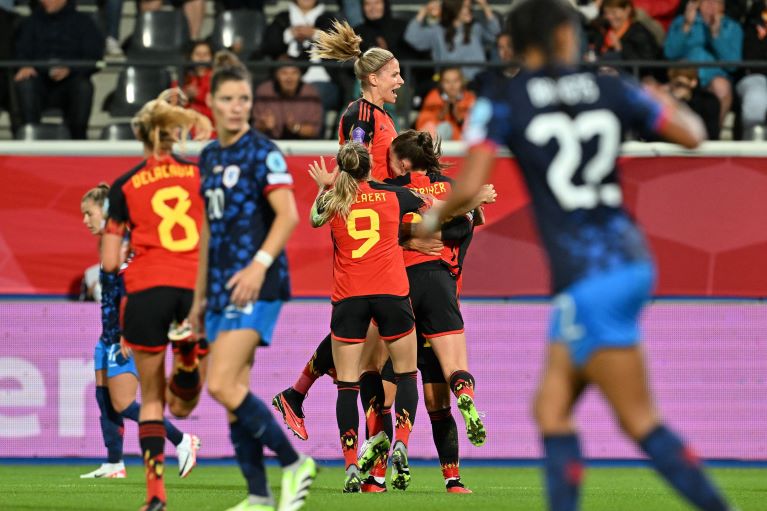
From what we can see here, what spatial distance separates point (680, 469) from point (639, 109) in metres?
1.30

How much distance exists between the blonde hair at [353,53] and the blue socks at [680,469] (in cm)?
589

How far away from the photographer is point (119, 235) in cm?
736

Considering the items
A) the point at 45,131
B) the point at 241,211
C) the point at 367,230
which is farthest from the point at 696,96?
the point at 241,211

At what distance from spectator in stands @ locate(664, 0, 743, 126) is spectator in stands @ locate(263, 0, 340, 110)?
408 cm

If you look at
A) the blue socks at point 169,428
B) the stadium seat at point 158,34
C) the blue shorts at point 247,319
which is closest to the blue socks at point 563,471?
the blue shorts at point 247,319

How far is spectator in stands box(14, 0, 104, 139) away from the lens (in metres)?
16.2

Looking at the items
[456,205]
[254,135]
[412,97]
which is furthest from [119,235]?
[412,97]

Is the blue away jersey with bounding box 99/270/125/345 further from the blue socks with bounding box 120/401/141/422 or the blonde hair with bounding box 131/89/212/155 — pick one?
the blonde hair with bounding box 131/89/212/155

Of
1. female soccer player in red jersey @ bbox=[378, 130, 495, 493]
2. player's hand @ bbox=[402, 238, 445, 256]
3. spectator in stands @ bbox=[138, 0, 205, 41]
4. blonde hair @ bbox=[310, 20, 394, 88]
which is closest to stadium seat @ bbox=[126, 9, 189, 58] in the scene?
spectator in stands @ bbox=[138, 0, 205, 41]

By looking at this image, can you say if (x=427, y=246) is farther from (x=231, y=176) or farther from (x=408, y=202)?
(x=231, y=176)

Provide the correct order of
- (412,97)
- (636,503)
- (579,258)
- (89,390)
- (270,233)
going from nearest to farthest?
1. (579,258)
2. (270,233)
3. (636,503)
4. (89,390)
5. (412,97)

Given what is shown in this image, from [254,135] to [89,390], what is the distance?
26.7 ft

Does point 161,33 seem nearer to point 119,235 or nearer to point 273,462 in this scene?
point 273,462

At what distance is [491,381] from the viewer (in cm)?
1450
